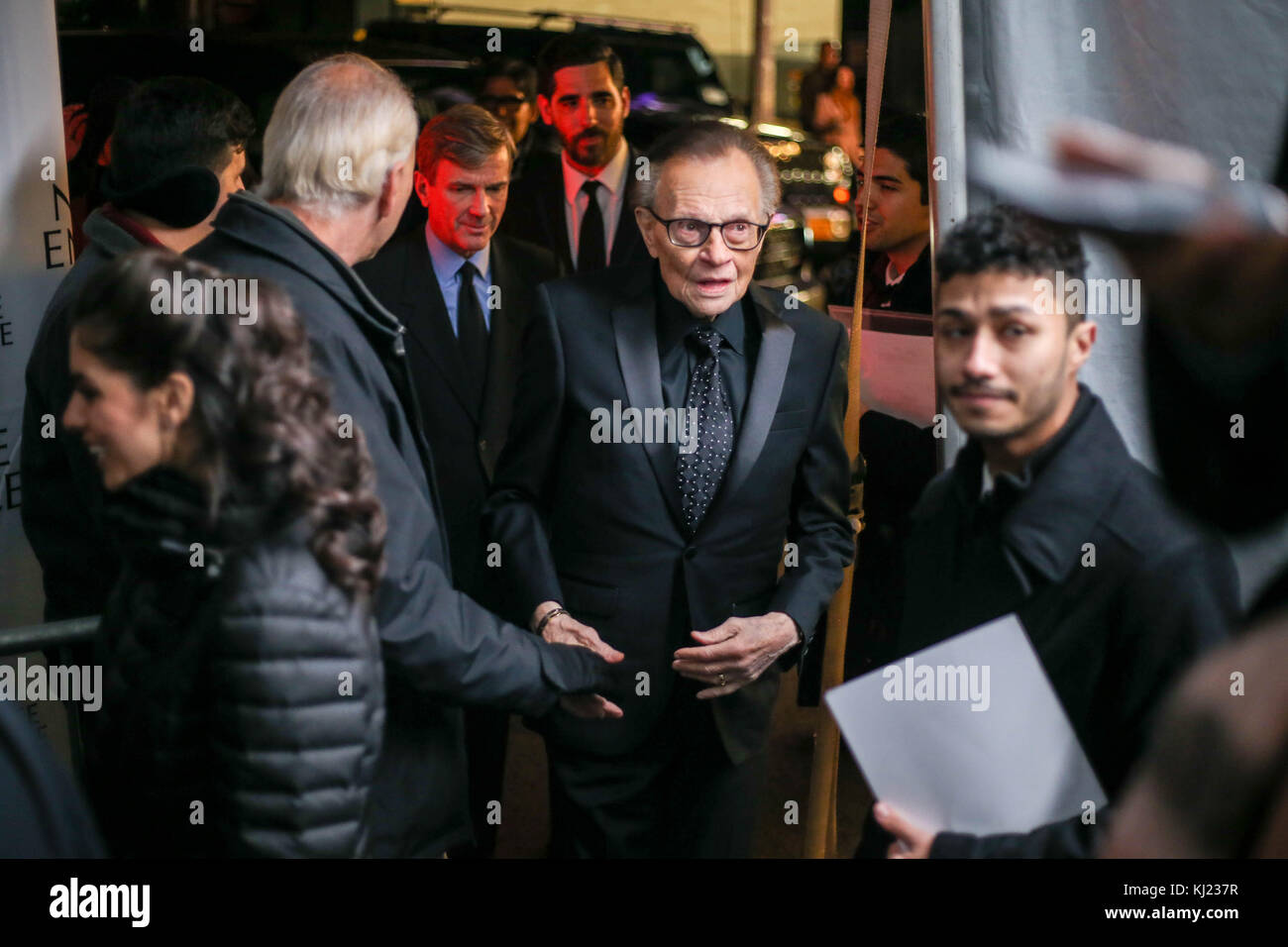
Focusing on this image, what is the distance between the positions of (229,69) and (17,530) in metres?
3.07

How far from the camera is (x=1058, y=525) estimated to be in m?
2.20

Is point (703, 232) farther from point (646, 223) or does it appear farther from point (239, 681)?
point (239, 681)

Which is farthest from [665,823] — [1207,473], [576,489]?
[1207,473]

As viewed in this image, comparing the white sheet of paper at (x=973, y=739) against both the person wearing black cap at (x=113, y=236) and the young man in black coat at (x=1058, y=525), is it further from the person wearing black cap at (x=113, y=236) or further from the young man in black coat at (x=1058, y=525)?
the person wearing black cap at (x=113, y=236)

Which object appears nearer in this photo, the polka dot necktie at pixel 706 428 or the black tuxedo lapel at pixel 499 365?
the polka dot necktie at pixel 706 428

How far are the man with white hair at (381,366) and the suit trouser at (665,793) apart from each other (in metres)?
0.36

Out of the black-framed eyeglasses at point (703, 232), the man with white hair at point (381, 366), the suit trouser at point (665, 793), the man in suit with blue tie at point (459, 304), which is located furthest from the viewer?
the man in suit with blue tie at point (459, 304)

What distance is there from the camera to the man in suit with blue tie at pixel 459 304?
300 centimetres

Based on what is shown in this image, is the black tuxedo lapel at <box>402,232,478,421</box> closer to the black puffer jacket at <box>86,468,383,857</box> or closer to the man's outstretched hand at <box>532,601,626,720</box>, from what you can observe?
the man's outstretched hand at <box>532,601,626,720</box>

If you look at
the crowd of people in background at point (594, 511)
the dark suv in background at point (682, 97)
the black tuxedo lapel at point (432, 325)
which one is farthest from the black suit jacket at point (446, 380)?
the dark suv in background at point (682, 97)

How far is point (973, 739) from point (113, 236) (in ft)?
5.83

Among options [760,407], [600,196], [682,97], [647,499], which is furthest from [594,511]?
[682,97]

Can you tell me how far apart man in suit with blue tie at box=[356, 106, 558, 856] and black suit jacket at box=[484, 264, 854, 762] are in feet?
1.36
